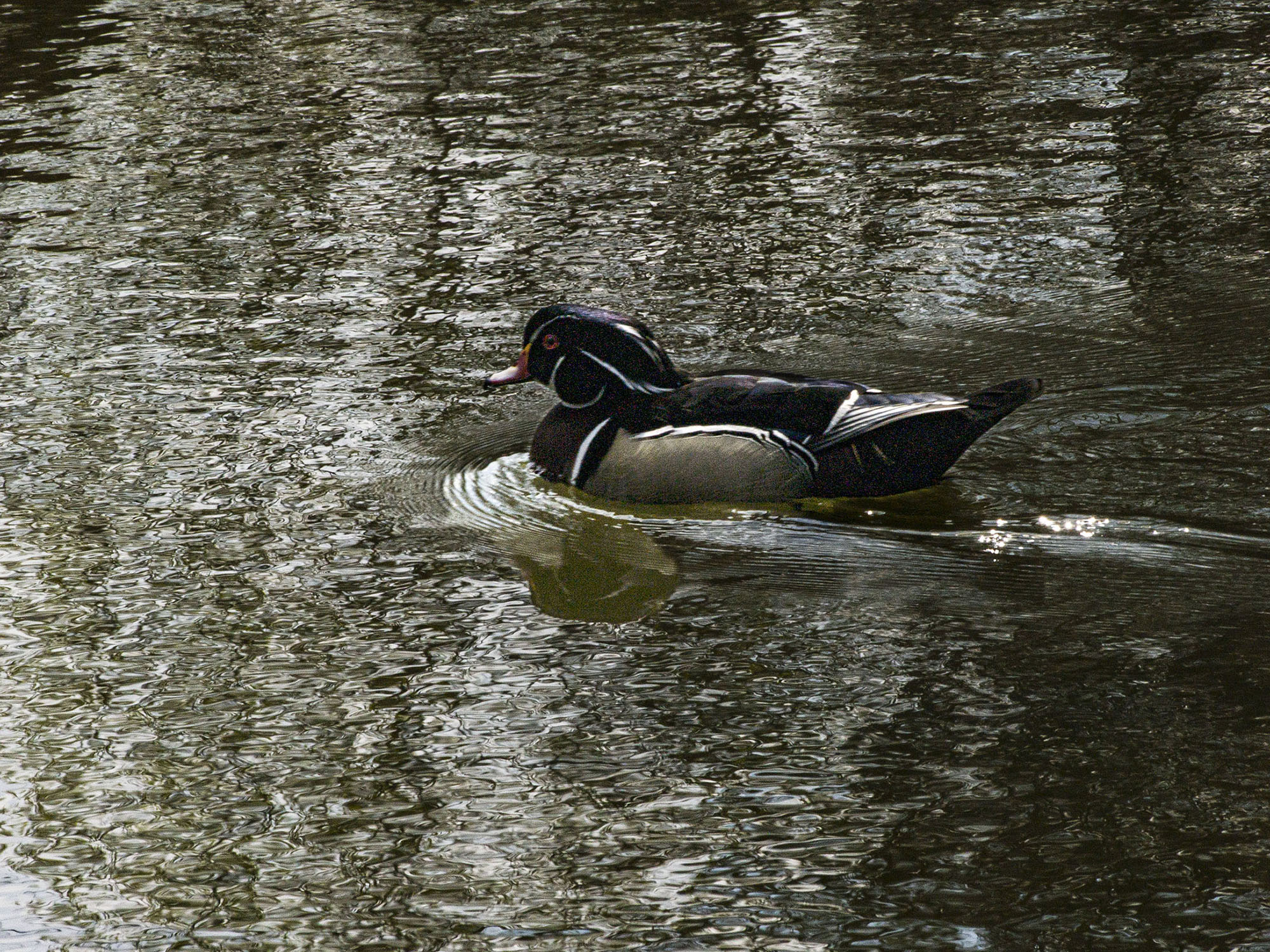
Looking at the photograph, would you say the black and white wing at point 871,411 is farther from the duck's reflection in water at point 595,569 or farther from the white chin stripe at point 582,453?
the white chin stripe at point 582,453

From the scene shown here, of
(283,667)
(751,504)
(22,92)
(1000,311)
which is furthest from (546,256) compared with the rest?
(22,92)

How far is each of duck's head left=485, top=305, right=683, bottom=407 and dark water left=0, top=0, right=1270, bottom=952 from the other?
1.58ft

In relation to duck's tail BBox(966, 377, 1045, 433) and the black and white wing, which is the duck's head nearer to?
the black and white wing

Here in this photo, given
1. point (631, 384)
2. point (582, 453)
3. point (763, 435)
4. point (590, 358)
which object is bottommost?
point (582, 453)

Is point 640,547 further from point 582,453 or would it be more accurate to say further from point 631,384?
point 631,384

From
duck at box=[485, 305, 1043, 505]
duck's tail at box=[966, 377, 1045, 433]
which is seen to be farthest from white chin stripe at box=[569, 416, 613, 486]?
duck's tail at box=[966, 377, 1045, 433]

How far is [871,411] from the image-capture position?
6.77 m

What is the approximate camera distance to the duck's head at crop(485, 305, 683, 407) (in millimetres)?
7289

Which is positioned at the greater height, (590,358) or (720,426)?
(590,358)

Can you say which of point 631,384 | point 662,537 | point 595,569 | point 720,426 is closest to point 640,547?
point 662,537

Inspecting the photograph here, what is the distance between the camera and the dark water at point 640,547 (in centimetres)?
439

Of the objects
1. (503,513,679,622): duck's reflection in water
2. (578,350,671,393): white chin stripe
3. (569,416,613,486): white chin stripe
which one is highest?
(578,350,671,393): white chin stripe

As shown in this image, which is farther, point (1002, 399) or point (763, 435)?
point (763, 435)

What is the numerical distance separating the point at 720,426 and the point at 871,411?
0.65 metres
